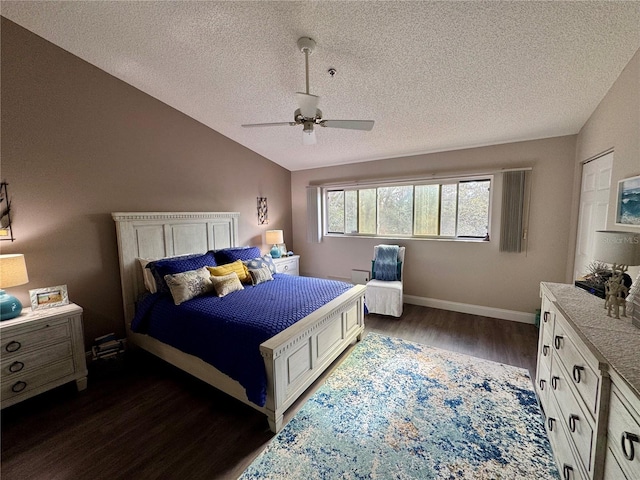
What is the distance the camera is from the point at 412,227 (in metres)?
4.16

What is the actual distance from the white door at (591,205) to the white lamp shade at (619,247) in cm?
120

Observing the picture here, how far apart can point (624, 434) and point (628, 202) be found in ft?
5.55

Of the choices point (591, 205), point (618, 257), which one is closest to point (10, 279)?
point (618, 257)

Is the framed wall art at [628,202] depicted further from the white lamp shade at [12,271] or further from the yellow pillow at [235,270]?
the white lamp shade at [12,271]

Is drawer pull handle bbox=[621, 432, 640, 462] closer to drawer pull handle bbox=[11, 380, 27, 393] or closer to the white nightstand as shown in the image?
drawer pull handle bbox=[11, 380, 27, 393]

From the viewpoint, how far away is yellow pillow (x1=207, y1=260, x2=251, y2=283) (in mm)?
2906

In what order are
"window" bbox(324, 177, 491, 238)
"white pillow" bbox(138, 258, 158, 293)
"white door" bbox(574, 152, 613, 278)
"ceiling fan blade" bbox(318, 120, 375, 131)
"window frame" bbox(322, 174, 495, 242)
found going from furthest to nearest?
"window" bbox(324, 177, 491, 238), "window frame" bbox(322, 174, 495, 242), "white pillow" bbox(138, 258, 158, 293), "white door" bbox(574, 152, 613, 278), "ceiling fan blade" bbox(318, 120, 375, 131)

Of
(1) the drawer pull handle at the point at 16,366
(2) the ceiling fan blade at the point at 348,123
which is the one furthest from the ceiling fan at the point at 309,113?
(1) the drawer pull handle at the point at 16,366

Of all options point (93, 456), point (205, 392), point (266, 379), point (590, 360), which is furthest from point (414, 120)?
point (93, 456)

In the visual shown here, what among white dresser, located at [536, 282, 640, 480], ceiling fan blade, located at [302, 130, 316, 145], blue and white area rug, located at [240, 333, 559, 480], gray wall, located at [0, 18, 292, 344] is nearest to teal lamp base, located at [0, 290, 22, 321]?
gray wall, located at [0, 18, 292, 344]

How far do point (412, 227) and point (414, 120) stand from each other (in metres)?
1.69

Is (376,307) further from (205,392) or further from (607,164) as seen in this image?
(607,164)

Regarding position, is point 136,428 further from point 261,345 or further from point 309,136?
point 309,136

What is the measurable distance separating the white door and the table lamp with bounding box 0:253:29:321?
4709 mm
